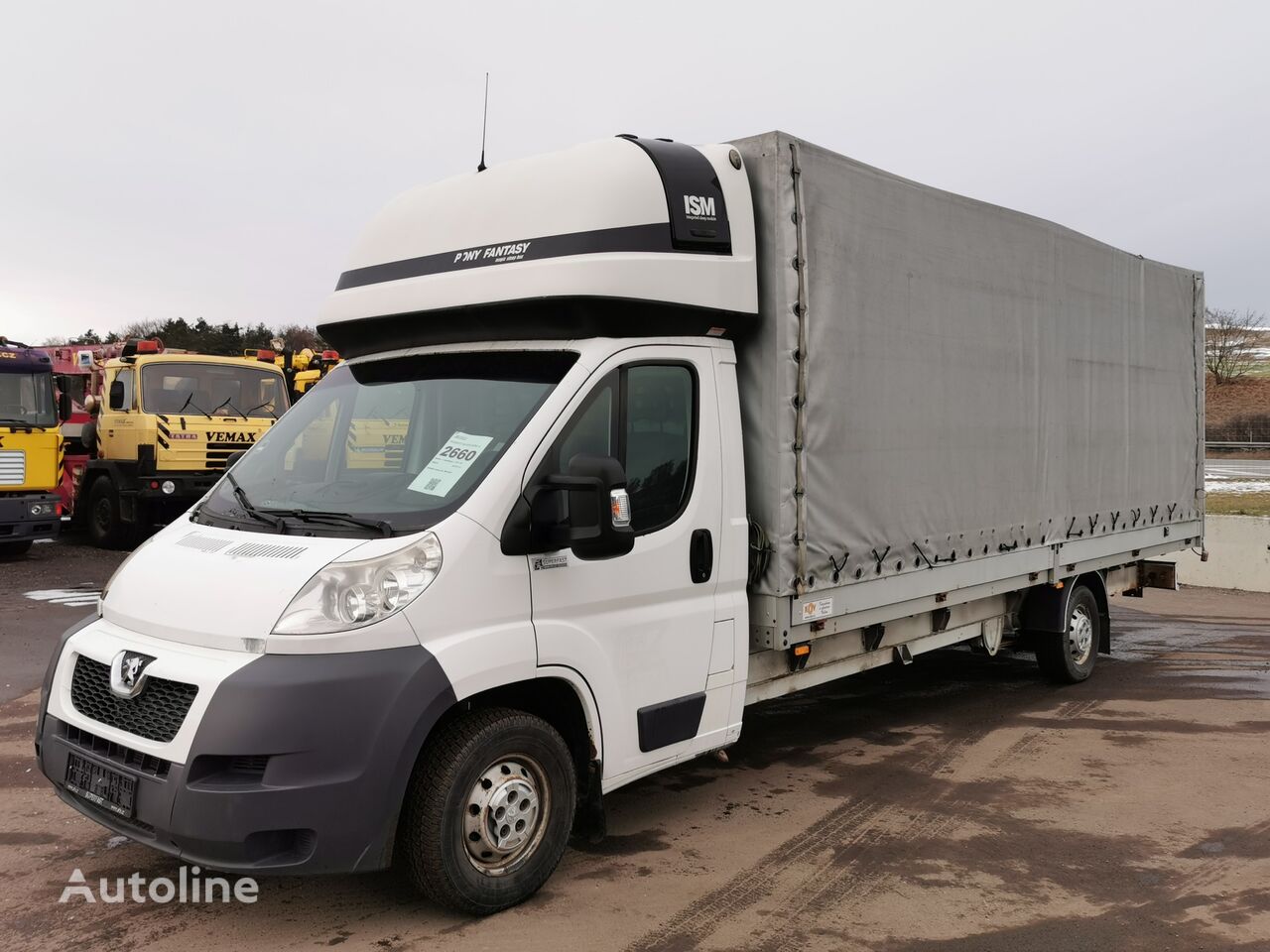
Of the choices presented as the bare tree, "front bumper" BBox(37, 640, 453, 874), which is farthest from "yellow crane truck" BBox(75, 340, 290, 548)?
the bare tree

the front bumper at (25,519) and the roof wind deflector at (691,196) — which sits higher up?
the roof wind deflector at (691,196)

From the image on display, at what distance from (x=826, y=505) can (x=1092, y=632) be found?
4199 millimetres

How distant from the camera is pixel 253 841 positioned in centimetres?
335

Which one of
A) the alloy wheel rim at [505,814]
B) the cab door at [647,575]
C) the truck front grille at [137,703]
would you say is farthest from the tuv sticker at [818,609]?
the truck front grille at [137,703]

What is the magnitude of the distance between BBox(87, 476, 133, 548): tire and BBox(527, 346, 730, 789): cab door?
13.1 meters

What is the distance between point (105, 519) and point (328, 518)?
14.0m

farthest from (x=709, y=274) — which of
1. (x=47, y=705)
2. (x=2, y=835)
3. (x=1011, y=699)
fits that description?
(x=1011, y=699)

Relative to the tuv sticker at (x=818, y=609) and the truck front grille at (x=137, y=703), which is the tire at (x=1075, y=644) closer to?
the tuv sticker at (x=818, y=609)

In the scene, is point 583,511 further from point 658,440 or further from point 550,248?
point 550,248

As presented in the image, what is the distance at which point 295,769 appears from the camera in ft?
11.0

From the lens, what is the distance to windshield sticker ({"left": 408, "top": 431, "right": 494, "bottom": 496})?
3.91 metres

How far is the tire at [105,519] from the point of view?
1547 cm

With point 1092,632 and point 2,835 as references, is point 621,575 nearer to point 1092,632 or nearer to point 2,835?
point 2,835

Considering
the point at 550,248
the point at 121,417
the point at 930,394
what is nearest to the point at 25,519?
the point at 121,417
